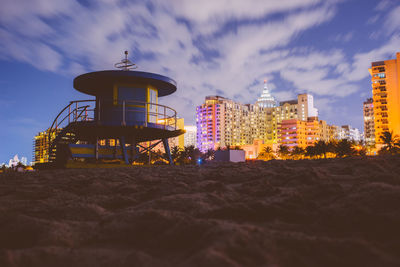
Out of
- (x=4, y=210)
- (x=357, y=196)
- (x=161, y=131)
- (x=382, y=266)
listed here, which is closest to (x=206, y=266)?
(x=382, y=266)

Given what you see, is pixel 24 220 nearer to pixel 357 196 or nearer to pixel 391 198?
pixel 357 196

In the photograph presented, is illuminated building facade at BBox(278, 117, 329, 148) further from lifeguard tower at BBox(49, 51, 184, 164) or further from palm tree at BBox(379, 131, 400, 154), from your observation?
lifeguard tower at BBox(49, 51, 184, 164)

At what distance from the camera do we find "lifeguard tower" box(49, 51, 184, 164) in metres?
14.0

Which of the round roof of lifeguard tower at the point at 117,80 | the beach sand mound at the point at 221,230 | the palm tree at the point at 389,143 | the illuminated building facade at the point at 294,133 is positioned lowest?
the beach sand mound at the point at 221,230

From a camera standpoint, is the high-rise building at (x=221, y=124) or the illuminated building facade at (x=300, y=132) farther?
the high-rise building at (x=221, y=124)

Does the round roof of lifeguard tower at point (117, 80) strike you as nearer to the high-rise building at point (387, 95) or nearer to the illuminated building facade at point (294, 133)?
the high-rise building at point (387, 95)

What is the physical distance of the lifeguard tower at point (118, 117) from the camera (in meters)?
14.0

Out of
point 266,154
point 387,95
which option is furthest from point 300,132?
point 387,95

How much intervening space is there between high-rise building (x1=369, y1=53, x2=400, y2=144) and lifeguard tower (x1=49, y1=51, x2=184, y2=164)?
106309 mm

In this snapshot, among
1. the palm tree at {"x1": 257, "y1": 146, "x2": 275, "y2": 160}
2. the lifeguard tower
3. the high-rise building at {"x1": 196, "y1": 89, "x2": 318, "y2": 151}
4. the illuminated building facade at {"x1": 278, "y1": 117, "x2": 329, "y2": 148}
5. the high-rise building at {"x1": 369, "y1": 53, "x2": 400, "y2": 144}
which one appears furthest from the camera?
the high-rise building at {"x1": 196, "y1": 89, "x2": 318, "y2": 151}

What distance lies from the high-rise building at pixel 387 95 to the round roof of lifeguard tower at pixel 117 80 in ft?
347

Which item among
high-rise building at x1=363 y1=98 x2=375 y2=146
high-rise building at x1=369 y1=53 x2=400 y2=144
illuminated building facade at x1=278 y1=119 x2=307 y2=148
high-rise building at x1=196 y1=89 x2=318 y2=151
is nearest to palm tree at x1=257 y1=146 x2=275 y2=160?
illuminated building facade at x1=278 y1=119 x2=307 y2=148

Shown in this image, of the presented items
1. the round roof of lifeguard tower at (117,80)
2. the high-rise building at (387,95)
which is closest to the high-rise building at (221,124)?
the high-rise building at (387,95)

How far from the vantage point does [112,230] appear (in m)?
2.09
